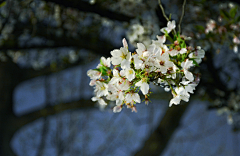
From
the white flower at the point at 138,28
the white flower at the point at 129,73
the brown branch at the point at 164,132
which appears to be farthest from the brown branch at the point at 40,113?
the white flower at the point at 129,73

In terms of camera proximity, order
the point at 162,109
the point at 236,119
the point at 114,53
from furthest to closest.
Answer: the point at 162,109, the point at 236,119, the point at 114,53

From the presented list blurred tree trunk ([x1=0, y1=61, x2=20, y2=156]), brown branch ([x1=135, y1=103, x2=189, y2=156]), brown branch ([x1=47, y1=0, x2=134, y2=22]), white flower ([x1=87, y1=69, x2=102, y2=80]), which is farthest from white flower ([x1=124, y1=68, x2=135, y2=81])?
blurred tree trunk ([x1=0, y1=61, x2=20, y2=156])

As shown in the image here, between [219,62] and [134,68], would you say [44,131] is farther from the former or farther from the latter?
[219,62]

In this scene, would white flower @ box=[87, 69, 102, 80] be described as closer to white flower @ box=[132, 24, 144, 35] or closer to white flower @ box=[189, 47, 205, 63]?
white flower @ box=[189, 47, 205, 63]

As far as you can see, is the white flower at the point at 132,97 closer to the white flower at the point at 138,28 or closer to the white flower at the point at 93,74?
the white flower at the point at 93,74

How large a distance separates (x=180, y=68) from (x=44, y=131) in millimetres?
1096

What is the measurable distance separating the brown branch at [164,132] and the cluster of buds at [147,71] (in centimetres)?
203

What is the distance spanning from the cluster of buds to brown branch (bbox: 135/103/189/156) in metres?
2.03

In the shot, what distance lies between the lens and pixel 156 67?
49 cm

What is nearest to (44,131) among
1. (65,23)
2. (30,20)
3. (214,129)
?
(30,20)

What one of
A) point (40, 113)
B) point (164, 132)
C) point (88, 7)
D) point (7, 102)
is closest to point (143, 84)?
point (88, 7)

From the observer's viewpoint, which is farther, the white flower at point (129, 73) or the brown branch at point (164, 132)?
the brown branch at point (164, 132)

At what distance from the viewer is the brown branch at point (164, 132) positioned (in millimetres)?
2477

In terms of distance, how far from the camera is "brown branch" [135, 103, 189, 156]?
248 cm
